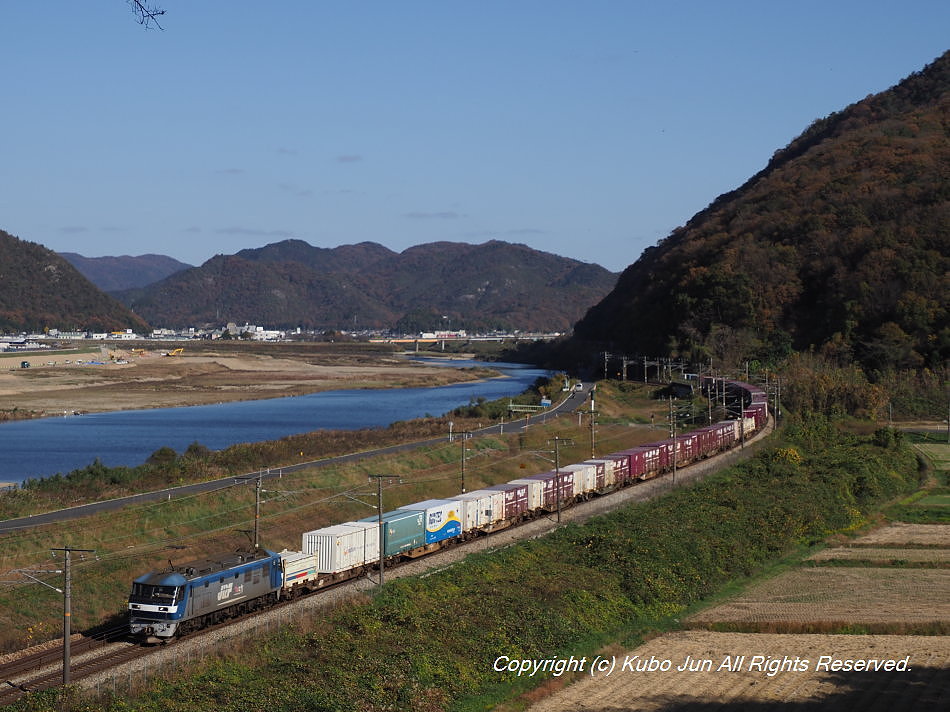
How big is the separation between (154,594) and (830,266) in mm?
103699

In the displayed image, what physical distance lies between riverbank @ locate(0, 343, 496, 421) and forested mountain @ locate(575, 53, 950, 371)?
46321 mm

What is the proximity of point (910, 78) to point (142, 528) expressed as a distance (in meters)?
176

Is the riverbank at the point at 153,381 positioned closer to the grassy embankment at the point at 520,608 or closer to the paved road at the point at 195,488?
the paved road at the point at 195,488

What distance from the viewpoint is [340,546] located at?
3250 centimetres

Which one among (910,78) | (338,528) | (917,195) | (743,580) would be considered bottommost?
(743,580)

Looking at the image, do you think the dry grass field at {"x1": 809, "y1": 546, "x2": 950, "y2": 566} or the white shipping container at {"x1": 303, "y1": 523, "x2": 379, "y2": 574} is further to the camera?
the dry grass field at {"x1": 809, "y1": 546, "x2": 950, "y2": 566}

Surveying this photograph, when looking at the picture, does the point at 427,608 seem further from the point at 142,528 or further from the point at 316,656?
the point at 142,528

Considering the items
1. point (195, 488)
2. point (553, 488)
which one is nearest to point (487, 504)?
point (553, 488)

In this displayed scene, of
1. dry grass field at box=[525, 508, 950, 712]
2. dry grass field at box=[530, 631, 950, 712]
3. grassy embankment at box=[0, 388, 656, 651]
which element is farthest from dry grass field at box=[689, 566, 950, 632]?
grassy embankment at box=[0, 388, 656, 651]

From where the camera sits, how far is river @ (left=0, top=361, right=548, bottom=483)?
6919 centimetres

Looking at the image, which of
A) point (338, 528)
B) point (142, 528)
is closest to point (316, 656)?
point (338, 528)

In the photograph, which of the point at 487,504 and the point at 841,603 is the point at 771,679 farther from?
the point at 487,504

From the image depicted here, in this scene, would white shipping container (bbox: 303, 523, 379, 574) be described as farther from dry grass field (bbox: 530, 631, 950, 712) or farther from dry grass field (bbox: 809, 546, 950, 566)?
dry grass field (bbox: 809, 546, 950, 566)

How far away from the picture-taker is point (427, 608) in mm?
29453
